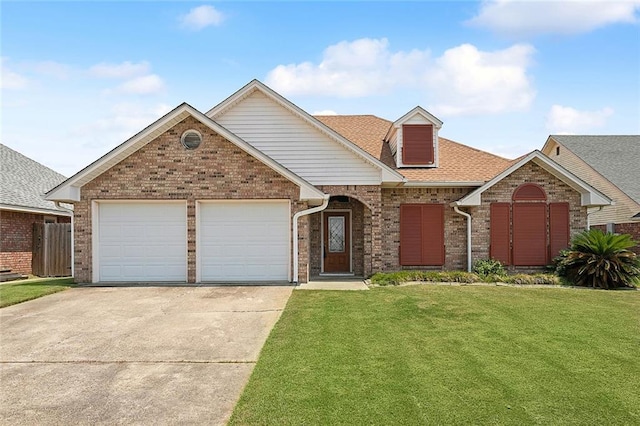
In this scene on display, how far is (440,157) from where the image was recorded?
52.6 ft

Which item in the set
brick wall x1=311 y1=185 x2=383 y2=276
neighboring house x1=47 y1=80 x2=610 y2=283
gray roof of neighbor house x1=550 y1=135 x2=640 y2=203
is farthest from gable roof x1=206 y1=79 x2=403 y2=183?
gray roof of neighbor house x1=550 y1=135 x2=640 y2=203

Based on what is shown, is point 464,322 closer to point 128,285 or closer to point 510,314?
point 510,314

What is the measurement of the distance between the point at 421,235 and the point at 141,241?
930 centimetres

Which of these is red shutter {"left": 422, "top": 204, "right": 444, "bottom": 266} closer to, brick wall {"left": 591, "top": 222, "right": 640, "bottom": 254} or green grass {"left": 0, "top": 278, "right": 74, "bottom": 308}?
brick wall {"left": 591, "top": 222, "right": 640, "bottom": 254}

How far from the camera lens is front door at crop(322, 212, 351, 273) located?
15.6m

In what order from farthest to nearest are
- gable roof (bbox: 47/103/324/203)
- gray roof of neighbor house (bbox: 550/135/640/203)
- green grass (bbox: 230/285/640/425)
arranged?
gray roof of neighbor house (bbox: 550/135/640/203) → gable roof (bbox: 47/103/324/203) → green grass (bbox: 230/285/640/425)

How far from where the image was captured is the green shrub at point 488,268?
45.5ft

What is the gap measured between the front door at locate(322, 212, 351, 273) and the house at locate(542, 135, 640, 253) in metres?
10.3

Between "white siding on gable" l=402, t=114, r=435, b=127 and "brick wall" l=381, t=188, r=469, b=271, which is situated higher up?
"white siding on gable" l=402, t=114, r=435, b=127

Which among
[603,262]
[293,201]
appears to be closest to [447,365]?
[293,201]

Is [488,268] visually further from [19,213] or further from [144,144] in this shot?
[19,213]

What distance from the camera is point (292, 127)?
1413cm

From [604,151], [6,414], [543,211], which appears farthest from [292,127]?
[604,151]

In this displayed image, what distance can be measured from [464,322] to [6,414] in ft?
23.6
